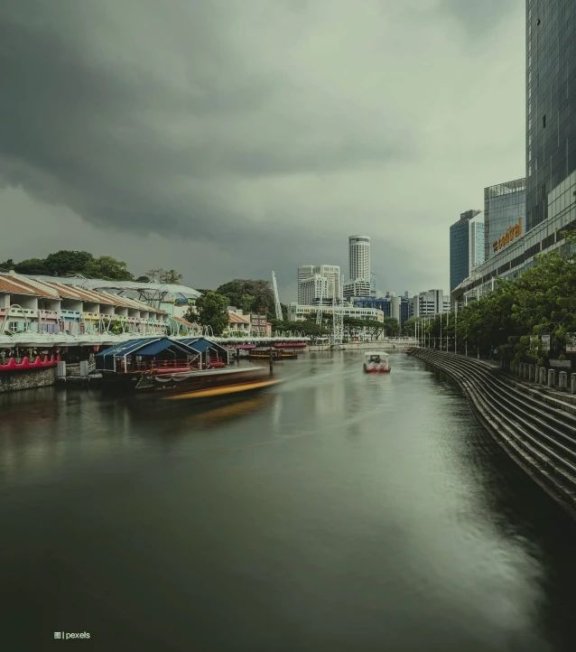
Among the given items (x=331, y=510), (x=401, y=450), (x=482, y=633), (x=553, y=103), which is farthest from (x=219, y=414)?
(x=553, y=103)

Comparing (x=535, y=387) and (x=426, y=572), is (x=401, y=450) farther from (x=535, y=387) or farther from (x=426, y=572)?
(x=426, y=572)

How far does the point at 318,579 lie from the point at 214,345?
155 feet

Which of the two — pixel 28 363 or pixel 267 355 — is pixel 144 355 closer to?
pixel 28 363

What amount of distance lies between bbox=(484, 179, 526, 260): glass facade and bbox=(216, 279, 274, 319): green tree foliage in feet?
254

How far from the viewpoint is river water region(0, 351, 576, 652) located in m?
8.25

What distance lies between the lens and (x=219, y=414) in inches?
1209

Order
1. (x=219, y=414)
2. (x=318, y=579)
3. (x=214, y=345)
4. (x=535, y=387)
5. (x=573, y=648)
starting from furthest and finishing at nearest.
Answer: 1. (x=214, y=345)
2. (x=219, y=414)
3. (x=535, y=387)
4. (x=318, y=579)
5. (x=573, y=648)

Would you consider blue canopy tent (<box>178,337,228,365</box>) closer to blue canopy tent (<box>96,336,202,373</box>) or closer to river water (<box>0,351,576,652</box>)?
blue canopy tent (<box>96,336,202,373</box>)

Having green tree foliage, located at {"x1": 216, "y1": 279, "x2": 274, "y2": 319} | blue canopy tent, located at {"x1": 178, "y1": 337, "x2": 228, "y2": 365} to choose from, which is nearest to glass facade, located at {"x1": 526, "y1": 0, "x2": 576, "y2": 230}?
blue canopy tent, located at {"x1": 178, "y1": 337, "x2": 228, "y2": 365}

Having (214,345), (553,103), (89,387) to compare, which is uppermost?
(553,103)

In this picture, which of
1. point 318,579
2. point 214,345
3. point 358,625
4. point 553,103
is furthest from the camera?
point 553,103

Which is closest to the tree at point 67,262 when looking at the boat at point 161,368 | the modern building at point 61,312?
the modern building at point 61,312

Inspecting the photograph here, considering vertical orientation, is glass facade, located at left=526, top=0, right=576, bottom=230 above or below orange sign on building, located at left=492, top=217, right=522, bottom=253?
above

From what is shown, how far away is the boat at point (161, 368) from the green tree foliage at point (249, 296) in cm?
9493
